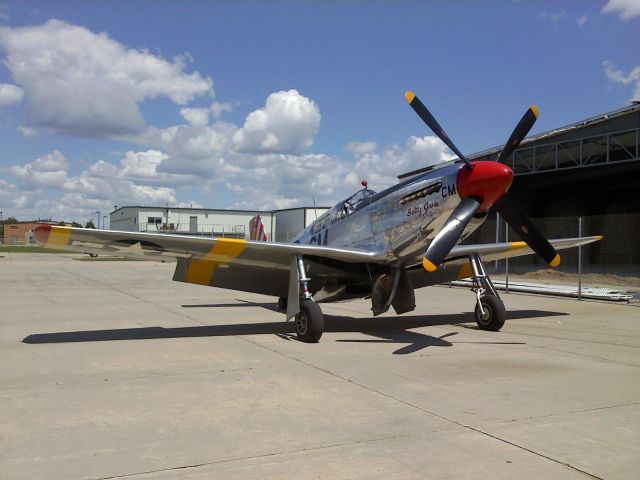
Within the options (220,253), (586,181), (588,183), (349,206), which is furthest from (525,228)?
(588,183)

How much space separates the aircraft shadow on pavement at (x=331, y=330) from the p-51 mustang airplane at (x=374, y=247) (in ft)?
1.83

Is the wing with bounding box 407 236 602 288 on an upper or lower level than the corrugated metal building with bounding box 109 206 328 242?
lower

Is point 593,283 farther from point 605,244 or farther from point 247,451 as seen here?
point 247,451

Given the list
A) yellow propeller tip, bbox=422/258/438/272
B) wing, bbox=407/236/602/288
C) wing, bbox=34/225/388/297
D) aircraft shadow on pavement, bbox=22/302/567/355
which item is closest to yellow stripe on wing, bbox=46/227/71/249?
wing, bbox=34/225/388/297

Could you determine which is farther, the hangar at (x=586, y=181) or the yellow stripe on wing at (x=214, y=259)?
the hangar at (x=586, y=181)

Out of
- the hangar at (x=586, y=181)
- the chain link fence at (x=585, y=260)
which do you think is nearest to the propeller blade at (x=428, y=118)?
the chain link fence at (x=585, y=260)

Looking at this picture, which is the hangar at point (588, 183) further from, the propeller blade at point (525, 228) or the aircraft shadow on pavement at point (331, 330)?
the propeller blade at point (525, 228)

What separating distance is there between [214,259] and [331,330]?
241 cm

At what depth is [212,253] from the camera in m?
8.88

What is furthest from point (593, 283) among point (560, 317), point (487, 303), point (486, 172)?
point (486, 172)

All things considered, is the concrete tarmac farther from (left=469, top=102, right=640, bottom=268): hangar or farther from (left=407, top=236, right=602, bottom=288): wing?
(left=469, top=102, right=640, bottom=268): hangar

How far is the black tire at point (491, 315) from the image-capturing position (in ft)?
30.9

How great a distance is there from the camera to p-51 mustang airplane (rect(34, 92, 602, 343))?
7621 millimetres

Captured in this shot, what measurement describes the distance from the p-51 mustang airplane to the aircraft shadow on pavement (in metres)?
0.56
